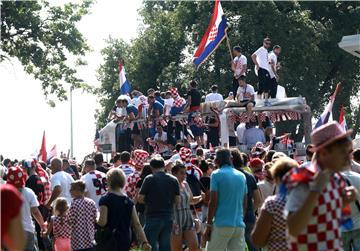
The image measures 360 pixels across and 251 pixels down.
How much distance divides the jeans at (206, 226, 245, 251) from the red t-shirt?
7.87m

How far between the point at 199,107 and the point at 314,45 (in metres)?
29.0

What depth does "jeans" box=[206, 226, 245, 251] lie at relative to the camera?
44.8 ft

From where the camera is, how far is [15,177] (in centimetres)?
1352

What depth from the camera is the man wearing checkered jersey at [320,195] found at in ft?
23.3

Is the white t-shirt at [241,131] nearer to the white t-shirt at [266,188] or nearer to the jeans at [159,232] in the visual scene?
the white t-shirt at [266,188]

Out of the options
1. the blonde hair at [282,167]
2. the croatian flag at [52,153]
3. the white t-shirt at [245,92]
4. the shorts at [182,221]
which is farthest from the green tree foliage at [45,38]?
the blonde hair at [282,167]

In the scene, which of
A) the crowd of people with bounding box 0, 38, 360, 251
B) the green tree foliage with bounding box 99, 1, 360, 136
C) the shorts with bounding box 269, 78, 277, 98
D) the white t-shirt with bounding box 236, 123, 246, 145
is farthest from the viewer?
the green tree foliage with bounding box 99, 1, 360, 136

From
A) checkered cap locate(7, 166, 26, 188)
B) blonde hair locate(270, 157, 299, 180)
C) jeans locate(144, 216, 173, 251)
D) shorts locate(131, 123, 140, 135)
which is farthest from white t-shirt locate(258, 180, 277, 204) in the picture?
shorts locate(131, 123, 140, 135)

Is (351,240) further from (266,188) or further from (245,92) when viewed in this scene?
(245,92)

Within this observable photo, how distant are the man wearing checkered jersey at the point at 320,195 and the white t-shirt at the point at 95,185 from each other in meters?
9.11

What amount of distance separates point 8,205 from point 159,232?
30.6 ft

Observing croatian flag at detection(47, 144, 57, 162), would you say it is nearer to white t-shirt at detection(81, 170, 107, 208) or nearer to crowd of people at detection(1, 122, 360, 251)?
crowd of people at detection(1, 122, 360, 251)

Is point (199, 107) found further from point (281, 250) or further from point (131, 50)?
point (131, 50)

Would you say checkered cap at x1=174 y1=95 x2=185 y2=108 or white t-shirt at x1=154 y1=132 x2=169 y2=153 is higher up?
checkered cap at x1=174 y1=95 x2=185 y2=108
